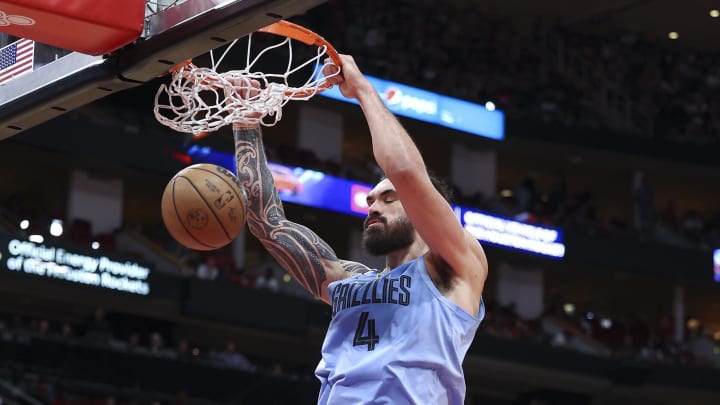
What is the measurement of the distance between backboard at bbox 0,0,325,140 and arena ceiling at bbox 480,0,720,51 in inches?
940

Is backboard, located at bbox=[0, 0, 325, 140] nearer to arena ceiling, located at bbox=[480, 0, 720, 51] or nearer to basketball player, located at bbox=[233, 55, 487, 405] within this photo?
basketball player, located at bbox=[233, 55, 487, 405]

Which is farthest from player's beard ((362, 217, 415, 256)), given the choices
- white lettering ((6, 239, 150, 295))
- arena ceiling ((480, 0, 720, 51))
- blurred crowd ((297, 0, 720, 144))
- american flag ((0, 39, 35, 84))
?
arena ceiling ((480, 0, 720, 51))

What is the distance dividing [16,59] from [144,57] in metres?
0.88

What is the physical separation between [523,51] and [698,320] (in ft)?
30.6

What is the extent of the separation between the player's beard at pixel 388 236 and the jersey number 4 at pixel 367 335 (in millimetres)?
253

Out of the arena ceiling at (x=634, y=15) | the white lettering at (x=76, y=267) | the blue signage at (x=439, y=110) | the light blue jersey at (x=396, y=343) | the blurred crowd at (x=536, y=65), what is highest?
the arena ceiling at (x=634, y=15)

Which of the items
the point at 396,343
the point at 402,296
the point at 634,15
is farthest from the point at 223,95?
the point at 634,15

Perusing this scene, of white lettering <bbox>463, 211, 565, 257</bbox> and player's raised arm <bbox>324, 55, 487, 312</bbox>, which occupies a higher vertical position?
white lettering <bbox>463, 211, 565, 257</bbox>

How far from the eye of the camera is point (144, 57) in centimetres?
430

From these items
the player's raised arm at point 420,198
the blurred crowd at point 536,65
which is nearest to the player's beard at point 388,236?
the player's raised arm at point 420,198

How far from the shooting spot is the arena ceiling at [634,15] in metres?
27.9

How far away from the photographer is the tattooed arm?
15.5 ft

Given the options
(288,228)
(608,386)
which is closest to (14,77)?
(288,228)

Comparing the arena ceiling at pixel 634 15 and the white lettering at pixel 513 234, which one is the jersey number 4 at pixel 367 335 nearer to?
the white lettering at pixel 513 234
